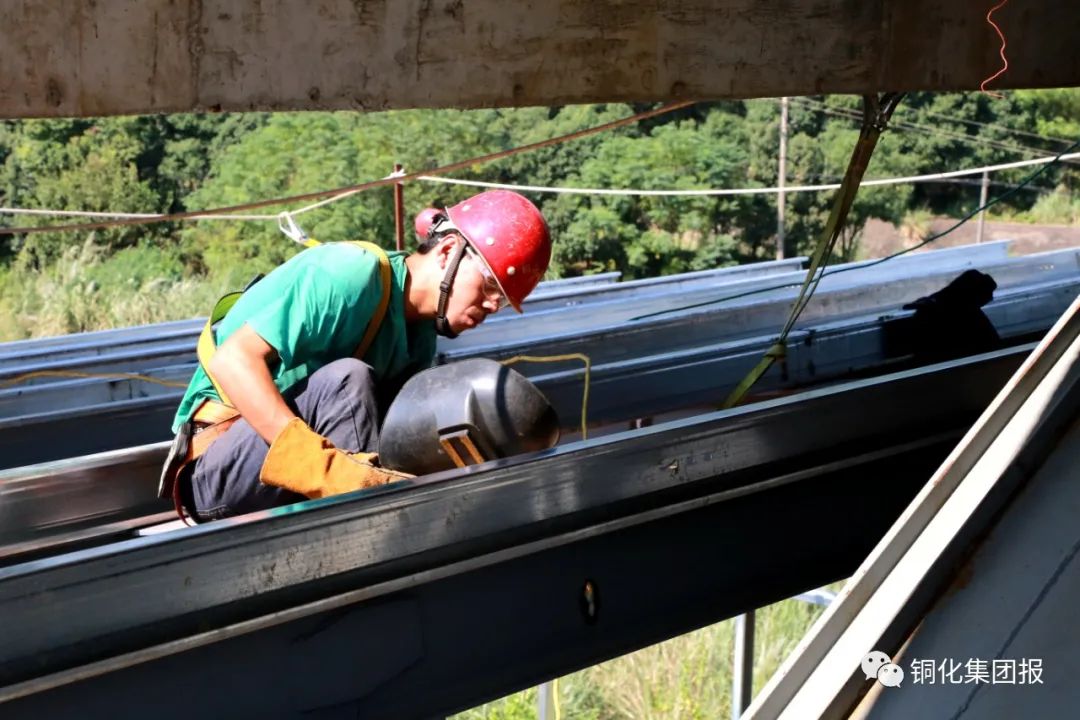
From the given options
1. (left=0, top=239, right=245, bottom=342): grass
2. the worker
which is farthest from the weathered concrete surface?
(left=0, top=239, right=245, bottom=342): grass

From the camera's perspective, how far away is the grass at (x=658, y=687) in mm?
9828

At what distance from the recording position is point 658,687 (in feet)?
32.9

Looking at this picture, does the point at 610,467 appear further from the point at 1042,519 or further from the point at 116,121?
the point at 116,121

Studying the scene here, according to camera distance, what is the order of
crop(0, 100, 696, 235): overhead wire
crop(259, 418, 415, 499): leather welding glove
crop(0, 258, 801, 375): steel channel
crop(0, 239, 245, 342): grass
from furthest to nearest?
crop(0, 239, 245, 342): grass < crop(0, 258, 801, 375): steel channel < crop(0, 100, 696, 235): overhead wire < crop(259, 418, 415, 499): leather welding glove

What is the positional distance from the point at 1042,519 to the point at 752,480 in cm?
108

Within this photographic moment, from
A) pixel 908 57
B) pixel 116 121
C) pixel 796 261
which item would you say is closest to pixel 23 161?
pixel 116 121

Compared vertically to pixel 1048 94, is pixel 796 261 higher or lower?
lower

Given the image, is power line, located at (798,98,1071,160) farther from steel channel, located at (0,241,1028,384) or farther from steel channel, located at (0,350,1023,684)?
steel channel, located at (0,350,1023,684)

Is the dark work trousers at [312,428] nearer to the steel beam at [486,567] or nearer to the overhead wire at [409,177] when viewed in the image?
the steel beam at [486,567]

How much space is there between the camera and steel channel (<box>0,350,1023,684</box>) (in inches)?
77.2

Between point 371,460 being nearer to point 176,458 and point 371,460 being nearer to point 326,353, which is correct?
point 326,353

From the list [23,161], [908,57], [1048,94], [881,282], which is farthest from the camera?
[1048,94]

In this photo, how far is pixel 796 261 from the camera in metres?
7.15

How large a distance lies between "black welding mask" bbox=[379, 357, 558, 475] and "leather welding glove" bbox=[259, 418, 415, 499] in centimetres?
10
